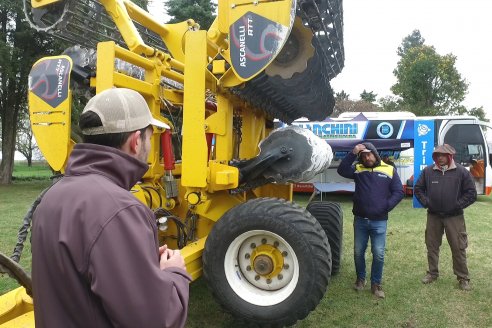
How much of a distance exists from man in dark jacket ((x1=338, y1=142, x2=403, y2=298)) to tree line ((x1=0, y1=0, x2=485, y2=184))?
3469mm

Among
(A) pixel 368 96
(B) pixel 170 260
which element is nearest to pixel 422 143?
(B) pixel 170 260

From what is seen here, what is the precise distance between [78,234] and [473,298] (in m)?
4.93

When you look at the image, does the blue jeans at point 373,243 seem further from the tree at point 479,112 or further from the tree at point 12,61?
the tree at point 479,112

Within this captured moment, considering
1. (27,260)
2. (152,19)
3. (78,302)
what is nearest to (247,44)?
(152,19)

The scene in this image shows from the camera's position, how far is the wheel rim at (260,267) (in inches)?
145

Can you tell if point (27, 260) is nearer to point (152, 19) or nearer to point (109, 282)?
point (152, 19)

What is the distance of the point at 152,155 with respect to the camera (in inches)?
174

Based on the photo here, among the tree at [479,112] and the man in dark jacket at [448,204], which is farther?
the tree at [479,112]

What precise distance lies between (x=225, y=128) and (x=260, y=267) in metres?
1.37

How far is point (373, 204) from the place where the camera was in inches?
197

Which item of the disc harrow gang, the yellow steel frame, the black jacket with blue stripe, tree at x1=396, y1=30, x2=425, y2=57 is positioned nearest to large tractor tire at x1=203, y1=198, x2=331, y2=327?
the yellow steel frame

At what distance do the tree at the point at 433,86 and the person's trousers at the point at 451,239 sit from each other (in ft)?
90.3

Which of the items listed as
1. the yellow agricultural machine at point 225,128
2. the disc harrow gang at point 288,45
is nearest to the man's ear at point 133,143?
the yellow agricultural machine at point 225,128

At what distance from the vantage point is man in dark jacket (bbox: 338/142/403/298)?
5.01 meters
